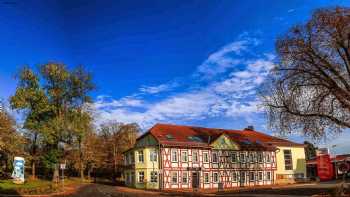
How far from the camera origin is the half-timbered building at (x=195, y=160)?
5066 centimetres

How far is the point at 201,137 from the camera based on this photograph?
186 ft

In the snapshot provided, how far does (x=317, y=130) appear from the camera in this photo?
29.3 metres

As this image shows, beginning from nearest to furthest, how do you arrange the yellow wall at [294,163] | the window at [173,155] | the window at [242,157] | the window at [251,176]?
the window at [173,155], the window at [242,157], the window at [251,176], the yellow wall at [294,163]

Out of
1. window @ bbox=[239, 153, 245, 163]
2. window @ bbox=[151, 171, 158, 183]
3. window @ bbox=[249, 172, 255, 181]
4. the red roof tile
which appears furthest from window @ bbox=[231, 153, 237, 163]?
window @ bbox=[151, 171, 158, 183]

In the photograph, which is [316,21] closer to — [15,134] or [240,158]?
[240,158]

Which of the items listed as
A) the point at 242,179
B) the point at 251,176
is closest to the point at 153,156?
the point at 242,179

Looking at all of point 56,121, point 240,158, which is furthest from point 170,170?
point 56,121

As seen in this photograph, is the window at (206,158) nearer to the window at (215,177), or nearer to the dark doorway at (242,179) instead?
the window at (215,177)

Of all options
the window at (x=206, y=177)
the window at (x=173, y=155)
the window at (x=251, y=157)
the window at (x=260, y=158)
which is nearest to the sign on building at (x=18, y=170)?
the window at (x=173, y=155)

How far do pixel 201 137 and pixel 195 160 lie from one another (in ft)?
14.5

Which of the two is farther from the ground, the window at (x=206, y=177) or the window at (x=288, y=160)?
the window at (x=288, y=160)

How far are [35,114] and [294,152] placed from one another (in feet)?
139

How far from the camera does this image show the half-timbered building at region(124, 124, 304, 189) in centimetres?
5066

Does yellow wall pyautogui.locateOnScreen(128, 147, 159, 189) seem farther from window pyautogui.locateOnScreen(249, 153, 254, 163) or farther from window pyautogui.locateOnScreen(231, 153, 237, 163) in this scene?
window pyautogui.locateOnScreen(249, 153, 254, 163)
